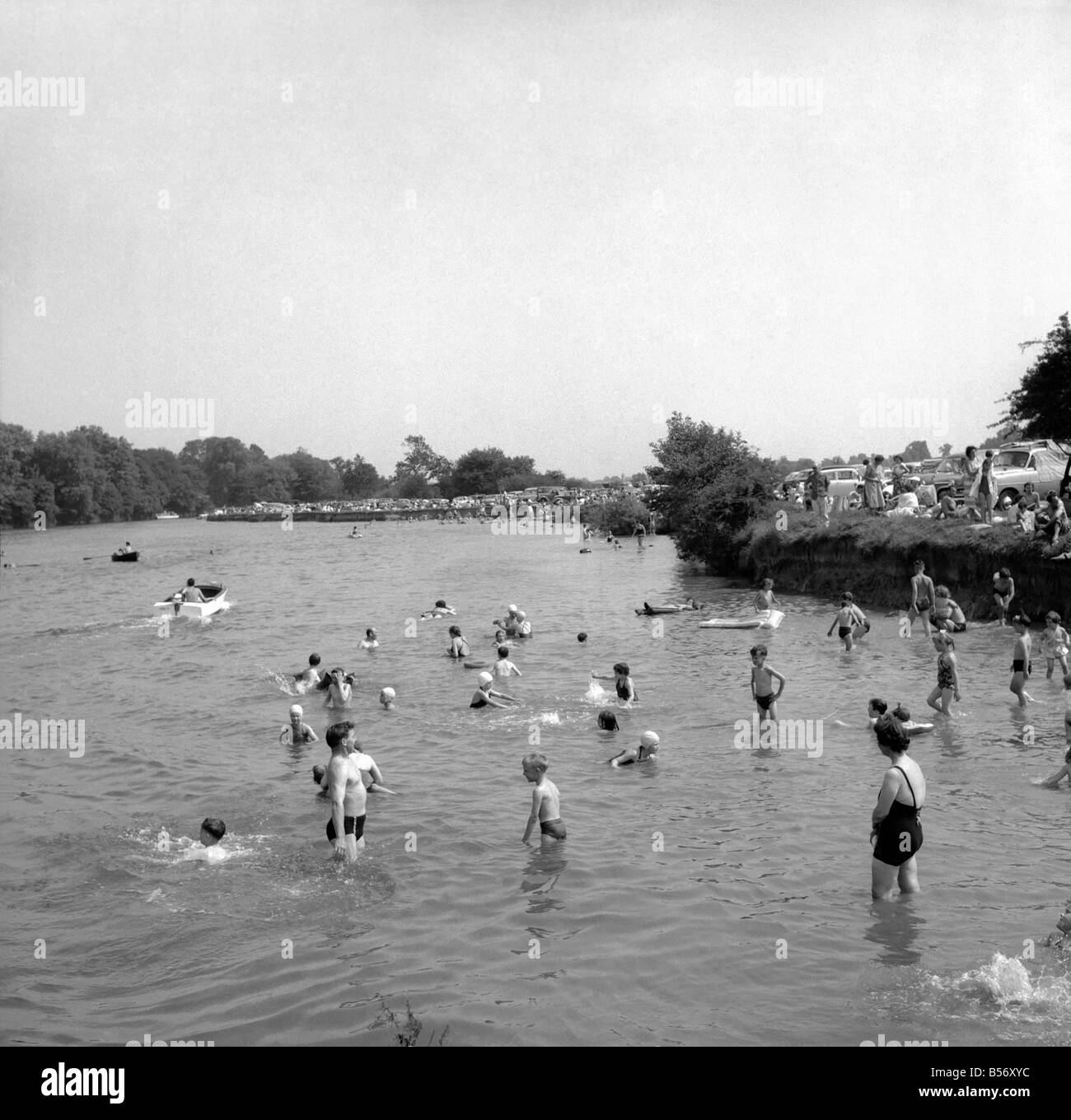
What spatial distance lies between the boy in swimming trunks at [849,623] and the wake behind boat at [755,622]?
349cm

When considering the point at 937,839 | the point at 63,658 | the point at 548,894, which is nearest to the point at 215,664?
the point at 63,658

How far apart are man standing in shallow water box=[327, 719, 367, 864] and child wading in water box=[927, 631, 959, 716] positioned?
33.7 feet

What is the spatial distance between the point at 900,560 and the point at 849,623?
6.95 m

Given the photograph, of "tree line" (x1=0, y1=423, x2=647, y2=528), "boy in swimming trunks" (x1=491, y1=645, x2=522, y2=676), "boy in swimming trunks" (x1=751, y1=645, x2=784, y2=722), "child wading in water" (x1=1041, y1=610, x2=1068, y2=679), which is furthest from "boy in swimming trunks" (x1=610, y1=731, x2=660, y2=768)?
"tree line" (x1=0, y1=423, x2=647, y2=528)

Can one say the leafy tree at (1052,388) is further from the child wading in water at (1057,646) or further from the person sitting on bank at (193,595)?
the person sitting on bank at (193,595)

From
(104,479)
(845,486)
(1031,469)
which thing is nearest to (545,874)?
(1031,469)

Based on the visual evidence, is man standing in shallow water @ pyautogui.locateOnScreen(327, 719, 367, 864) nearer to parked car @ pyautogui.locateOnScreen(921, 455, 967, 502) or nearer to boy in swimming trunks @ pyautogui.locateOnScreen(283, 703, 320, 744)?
boy in swimming trunks @ pyautogui.locateOnScreen(283, 703, 320, 744)

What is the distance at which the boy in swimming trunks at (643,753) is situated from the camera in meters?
15.0

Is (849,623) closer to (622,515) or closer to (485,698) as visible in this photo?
(485,698)

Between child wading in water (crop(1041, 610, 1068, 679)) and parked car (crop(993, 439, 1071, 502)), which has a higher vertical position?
parked car (crop(993, 439, 1071, 502))

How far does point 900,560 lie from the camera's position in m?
29.9

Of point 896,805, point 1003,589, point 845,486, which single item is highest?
point 845,486

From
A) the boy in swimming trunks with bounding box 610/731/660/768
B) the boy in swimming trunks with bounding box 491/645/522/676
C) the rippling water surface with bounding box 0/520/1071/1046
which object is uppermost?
the boy in swimming trunks with bounding box 491/645/522/676

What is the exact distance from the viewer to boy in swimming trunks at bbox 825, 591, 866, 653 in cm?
2381
